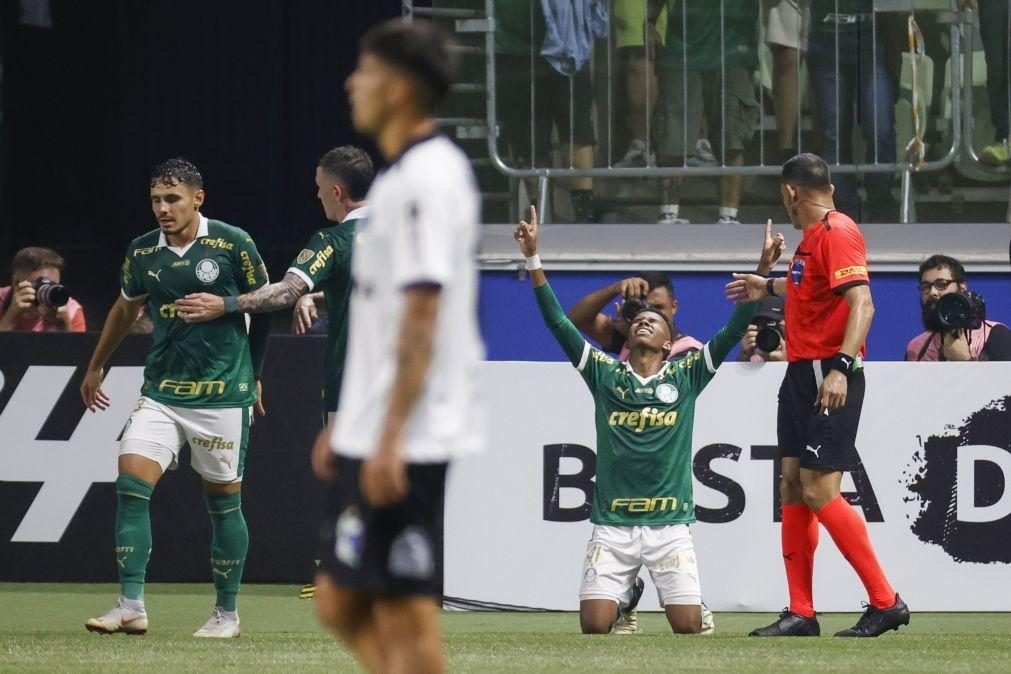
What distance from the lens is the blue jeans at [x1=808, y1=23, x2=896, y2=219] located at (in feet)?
37.9

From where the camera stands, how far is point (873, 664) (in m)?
6.33

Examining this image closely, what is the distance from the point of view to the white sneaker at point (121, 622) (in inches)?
285

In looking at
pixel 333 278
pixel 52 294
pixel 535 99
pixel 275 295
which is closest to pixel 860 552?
pixel 333 278

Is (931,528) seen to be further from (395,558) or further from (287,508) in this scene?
(395,558)

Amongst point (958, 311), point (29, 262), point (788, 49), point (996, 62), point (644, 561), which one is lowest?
point (644, 561)

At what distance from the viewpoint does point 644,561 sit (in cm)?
768

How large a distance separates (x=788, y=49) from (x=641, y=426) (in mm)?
4665

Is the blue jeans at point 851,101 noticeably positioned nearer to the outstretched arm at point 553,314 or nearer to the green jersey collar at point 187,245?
the outstretched arm at point 553,314

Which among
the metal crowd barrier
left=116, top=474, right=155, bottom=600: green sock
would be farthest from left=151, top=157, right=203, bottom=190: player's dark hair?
the metal crowd barrier

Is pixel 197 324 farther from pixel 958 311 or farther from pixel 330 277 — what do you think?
pixel 958 311

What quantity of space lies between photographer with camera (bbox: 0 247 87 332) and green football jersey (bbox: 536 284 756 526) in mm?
3882

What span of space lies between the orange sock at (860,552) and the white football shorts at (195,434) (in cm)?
261

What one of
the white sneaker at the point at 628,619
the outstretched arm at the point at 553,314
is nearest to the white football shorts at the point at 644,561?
the white sneaker at the point at 628,619

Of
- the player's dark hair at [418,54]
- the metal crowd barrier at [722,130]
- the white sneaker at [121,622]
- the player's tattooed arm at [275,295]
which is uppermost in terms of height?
the metal crowd barrier at [722,130]
